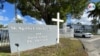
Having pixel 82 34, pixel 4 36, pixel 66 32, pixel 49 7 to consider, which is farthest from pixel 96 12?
pixel 4 36

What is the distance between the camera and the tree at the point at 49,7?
2962 cm

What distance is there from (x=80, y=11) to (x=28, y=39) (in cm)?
1592

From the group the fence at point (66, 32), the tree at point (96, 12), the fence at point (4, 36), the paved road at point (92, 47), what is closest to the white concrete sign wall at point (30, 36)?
the fence at point (4, 36)

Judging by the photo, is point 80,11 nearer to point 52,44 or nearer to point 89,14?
point 52,44

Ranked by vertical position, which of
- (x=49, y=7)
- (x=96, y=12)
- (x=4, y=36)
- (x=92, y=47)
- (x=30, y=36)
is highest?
(x=49, y=7)

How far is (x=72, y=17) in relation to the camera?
34844mm

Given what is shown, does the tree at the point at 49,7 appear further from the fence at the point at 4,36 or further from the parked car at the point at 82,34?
the fence at the point at 4,36

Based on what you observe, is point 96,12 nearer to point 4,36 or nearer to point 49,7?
point 49,7

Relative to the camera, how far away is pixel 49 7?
31.3m

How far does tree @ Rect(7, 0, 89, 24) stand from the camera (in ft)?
97.2

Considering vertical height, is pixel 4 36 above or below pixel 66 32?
above

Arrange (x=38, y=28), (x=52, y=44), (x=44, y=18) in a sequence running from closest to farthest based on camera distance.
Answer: (x=38, y=28) < (x=52, y=44) < (x=44, y=18)

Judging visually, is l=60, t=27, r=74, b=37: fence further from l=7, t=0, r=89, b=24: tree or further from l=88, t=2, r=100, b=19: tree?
l=88, t=2, r=100, b=19: tree

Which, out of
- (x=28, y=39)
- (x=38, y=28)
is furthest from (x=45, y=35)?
(x=28, y=39)
